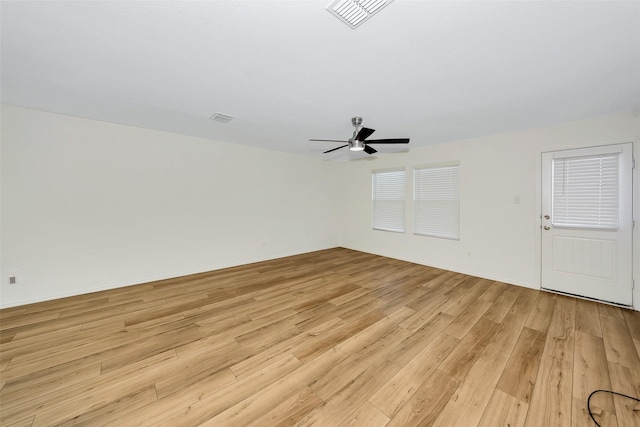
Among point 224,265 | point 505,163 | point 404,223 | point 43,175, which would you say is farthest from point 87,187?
point 505,163

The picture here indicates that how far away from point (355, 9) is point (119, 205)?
14.0ft

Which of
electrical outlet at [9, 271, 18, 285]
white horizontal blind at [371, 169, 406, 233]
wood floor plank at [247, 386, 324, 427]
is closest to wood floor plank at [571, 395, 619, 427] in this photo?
wood floor plank at [247, 386, 324, 427]

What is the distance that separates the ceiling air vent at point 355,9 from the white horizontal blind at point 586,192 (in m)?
3.85

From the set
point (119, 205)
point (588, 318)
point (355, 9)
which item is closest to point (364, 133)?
point (355, 9)

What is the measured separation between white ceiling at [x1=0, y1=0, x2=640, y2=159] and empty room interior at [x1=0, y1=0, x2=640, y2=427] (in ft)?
0.06

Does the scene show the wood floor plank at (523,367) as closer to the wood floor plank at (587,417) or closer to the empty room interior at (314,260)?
the empty room interior at (314,260)

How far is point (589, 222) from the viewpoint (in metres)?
3.24

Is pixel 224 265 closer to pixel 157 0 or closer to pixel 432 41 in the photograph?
pixel 157 0

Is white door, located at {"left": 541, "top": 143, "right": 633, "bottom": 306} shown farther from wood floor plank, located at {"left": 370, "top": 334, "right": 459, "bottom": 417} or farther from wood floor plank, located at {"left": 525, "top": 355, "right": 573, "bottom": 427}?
wood floor plank, located at {"left": 370, "top": 334, "right": 459, "bottom": 417}

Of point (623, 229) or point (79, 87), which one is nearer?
point (79, 87)

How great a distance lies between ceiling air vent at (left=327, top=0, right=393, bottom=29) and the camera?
1.40m

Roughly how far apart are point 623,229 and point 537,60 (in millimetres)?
2834

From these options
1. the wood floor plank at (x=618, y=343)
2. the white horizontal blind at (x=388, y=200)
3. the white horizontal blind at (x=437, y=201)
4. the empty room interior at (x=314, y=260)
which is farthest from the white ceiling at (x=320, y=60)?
the wood floor plank at (x=618, y=343)

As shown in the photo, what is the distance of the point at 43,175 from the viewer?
316 cm
